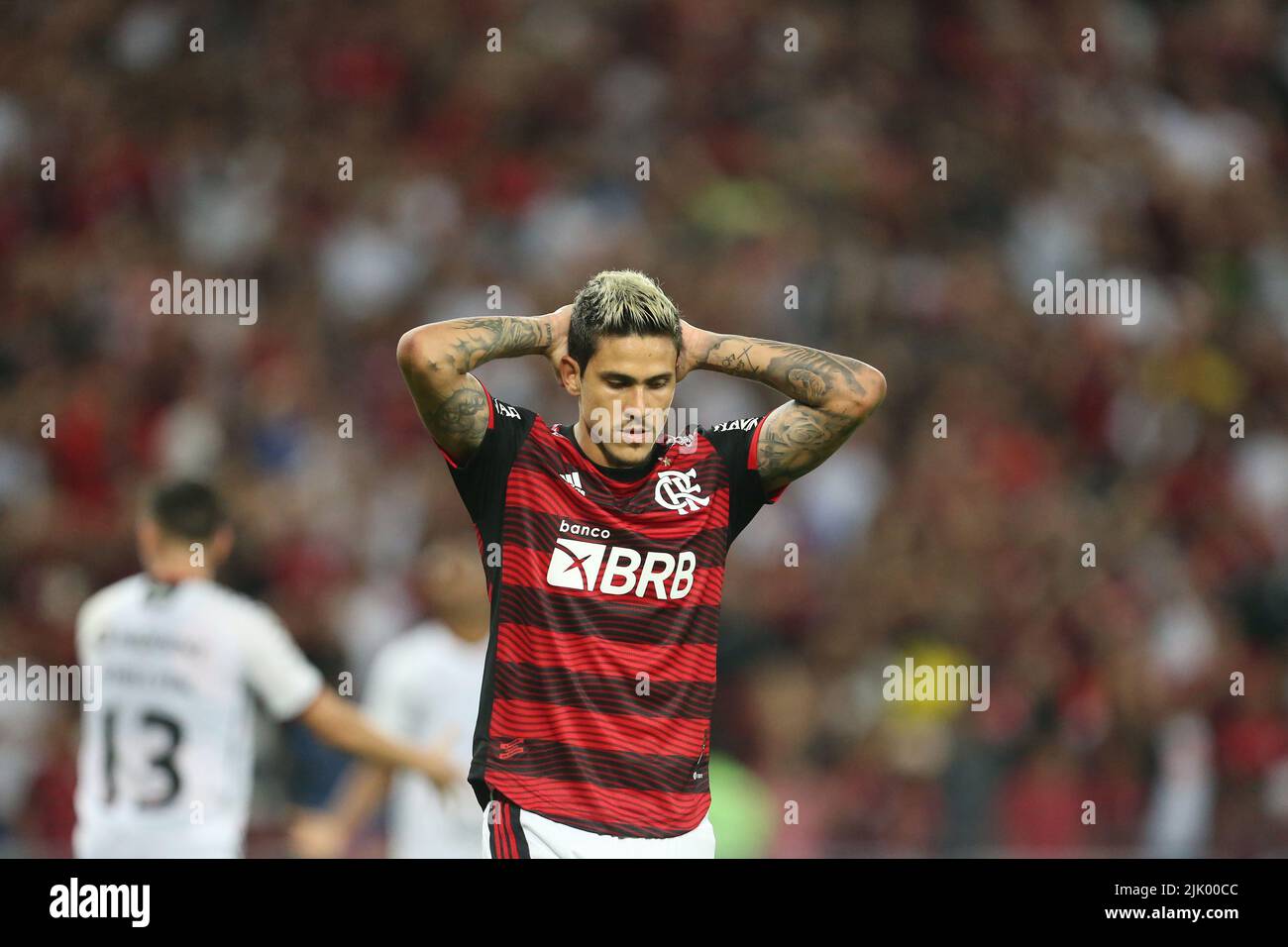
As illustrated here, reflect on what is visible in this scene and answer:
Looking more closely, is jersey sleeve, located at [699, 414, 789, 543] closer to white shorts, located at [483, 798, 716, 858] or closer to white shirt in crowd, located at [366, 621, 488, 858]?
white shorts, located at [483, 798, 716, 858]

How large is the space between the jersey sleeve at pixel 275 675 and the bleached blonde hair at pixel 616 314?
7.97 ft

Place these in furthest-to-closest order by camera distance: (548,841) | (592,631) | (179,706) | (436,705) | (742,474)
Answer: (436,705)
(179,706)
(742,474)
(592,631)
(548,841)

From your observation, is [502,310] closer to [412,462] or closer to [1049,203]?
[412,462]

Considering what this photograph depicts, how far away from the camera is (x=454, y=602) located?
25.9ft

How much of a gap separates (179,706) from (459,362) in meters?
2.59

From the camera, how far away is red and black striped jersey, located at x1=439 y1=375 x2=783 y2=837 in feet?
14.4

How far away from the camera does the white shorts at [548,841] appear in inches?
170

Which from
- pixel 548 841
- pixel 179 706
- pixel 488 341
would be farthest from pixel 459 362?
pixel 179 706

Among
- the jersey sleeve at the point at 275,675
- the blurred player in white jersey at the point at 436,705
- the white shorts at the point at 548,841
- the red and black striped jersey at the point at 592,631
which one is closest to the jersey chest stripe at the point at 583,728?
the red and black striped jersey at the point at 592,631

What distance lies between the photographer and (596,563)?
448 centimetres

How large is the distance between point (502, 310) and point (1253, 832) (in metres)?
5.76

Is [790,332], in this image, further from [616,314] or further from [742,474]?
[616,314]

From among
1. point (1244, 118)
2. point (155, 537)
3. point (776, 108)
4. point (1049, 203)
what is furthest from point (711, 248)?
point (155, 537)

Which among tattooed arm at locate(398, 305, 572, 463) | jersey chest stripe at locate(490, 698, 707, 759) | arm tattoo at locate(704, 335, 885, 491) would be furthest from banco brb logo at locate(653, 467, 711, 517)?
jersey chest stripe at locate(490, 698, 707, 759)
